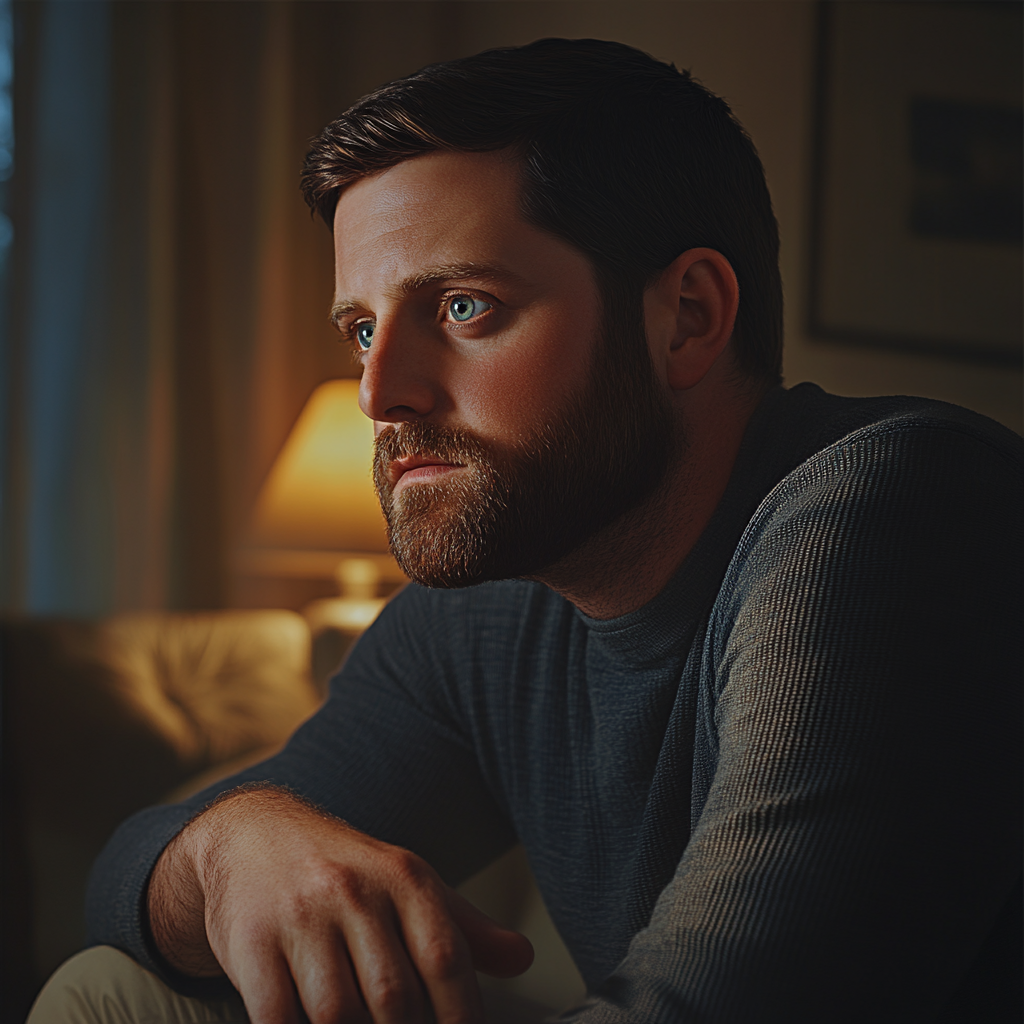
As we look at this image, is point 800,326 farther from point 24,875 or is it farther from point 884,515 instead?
Answer: point 24,875

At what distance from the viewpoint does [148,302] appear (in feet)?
4.17

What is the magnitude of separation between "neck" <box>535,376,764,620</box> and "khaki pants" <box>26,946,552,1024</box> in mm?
227

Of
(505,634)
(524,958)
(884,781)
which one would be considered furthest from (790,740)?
(505,634)

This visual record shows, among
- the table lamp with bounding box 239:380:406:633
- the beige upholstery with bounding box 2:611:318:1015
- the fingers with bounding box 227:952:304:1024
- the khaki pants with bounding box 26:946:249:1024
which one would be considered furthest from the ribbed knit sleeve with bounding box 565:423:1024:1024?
the table lamp with bounding box 239:380:406:633

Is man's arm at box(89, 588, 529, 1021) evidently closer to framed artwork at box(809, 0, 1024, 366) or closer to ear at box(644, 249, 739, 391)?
ear at box(644, 249, 739, 391)

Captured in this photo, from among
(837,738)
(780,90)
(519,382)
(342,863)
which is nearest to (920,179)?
(780,90)

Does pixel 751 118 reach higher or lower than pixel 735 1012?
higher

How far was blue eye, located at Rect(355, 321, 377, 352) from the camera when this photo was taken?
510mm

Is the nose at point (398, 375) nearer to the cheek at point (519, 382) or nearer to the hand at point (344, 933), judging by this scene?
the cheek at point (519, 382)

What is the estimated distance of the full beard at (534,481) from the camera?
48 cm

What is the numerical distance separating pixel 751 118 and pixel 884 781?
49 cm

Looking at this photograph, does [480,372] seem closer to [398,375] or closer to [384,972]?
[398,375]

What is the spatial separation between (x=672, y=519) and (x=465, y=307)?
0.17 m

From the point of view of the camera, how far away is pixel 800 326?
0.65 meters
